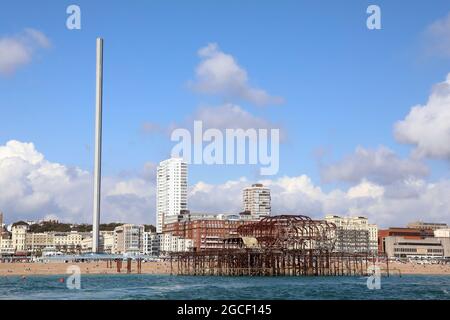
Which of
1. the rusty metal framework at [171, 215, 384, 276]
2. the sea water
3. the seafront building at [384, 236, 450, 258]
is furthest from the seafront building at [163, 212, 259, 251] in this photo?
the sea water

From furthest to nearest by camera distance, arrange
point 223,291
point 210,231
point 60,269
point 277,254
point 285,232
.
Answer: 1. point 210,231
2. point 60,269
3. point 285,232
4. point 277,254
5. point 223,291

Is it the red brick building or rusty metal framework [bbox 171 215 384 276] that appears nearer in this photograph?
rusty metal framework [bbox 171 215 384 276]

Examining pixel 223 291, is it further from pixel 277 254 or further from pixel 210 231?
pixel 210 231

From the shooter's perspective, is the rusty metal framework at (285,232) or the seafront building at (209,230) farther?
the seafront building at (209,230)

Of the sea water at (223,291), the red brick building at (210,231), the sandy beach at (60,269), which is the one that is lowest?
the sea water at (223,291)

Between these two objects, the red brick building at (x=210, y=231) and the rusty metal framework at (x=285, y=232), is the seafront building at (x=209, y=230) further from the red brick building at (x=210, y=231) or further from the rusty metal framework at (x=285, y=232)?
the rusty metal framework at (x=285, y=232)

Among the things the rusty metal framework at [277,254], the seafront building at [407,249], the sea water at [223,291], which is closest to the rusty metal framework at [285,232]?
the rusty metal framework at [277,254]

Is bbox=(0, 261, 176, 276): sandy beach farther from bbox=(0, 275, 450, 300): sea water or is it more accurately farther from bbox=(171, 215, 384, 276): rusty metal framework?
bbox=(0, 275, 450, 300): sea water

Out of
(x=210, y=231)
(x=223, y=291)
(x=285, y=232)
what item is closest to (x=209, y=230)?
(x=210, y=231)
